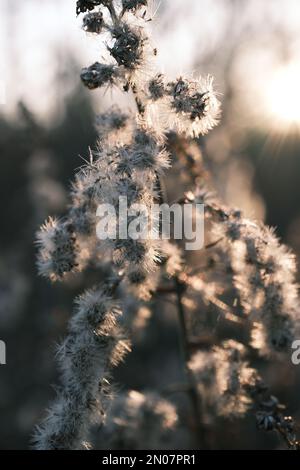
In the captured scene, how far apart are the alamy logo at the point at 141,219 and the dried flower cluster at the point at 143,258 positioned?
33mm

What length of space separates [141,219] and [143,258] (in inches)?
7.8

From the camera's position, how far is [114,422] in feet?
15.1

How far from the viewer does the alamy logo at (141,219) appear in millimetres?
3166

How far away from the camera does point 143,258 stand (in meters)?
3.22

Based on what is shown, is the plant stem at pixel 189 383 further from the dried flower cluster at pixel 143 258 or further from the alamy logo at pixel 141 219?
the alamy logo at pixel 141 219

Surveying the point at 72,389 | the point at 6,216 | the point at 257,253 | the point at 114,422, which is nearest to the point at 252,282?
the point at 257,253

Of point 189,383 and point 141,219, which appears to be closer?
point 141,219

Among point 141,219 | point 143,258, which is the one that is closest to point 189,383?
point 143,258

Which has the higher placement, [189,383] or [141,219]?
[141,219]

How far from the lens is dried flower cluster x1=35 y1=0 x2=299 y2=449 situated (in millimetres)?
3309

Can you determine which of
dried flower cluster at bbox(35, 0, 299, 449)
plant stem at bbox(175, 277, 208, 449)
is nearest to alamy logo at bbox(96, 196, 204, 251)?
dried flower cluster at bbox(35, 0, 299, 449)

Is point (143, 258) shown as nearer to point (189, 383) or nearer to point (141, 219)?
point (141, 219)

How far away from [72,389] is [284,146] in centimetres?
1767
